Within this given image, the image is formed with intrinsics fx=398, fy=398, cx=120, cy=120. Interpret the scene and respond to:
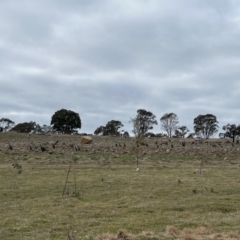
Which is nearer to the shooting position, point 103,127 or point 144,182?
point 144,182

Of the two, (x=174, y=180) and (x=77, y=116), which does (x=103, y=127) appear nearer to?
(x=77, y=116)

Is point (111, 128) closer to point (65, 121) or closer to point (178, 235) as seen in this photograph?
point (65, 121)

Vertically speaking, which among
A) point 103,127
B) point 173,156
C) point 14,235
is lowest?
point 14,235

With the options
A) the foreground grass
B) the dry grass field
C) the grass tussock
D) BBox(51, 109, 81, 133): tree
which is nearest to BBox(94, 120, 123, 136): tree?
BBox(51, 109, 81, 133): tree

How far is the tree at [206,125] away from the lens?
7731 cm

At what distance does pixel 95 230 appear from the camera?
8.34 m

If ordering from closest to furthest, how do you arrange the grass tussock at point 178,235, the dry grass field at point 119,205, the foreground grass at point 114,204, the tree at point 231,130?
1. the grass tussock at point 178,235
2. the dry grass field at point 119,205
3. the foreground grass at point 114,204
4. the tree at point 231,130

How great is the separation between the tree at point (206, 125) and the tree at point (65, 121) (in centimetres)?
2364

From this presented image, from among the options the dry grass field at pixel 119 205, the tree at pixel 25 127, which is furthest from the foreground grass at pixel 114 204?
the tree at pixel 25 127

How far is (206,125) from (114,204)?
6858 centimetres

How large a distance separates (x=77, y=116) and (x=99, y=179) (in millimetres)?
58255

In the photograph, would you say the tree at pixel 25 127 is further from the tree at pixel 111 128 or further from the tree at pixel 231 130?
the tree at pixel 231 130

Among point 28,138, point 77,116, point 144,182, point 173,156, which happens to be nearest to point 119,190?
point 144,182

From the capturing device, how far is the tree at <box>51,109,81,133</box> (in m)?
74.3
